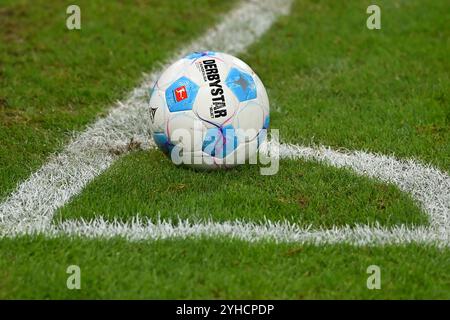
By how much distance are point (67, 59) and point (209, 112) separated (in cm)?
271

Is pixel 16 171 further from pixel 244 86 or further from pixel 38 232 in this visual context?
pixel 244 86

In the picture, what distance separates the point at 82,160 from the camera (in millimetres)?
5215

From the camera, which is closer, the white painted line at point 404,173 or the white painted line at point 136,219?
the white painted line at point 136,219

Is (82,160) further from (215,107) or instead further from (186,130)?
(215,107)

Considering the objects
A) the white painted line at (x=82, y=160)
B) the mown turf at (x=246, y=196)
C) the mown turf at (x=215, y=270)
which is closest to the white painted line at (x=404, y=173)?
the mown turf at (x=246, y=196)

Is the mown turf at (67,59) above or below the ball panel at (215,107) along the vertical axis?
above

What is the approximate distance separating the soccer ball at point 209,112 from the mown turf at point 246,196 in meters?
0.15

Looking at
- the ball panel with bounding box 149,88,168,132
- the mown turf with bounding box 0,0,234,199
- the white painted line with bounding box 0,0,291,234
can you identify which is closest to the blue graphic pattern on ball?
the ball panel with bounding box 149,88,168,132

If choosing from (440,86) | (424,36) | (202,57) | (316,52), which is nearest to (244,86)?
(202,57)

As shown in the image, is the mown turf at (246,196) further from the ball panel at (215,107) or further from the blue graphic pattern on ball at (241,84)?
the blue graphic pattern on ball at (241,84)

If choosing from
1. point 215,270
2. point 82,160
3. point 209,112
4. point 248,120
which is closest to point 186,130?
point 209,112

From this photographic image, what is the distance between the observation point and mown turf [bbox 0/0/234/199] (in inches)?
219

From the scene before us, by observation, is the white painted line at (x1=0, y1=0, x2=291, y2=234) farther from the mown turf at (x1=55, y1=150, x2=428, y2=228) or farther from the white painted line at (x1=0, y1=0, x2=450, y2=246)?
the mown turf at (x1=55, y1=150, x2=428, y2=228)

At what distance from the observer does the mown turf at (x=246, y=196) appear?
4352 mm
